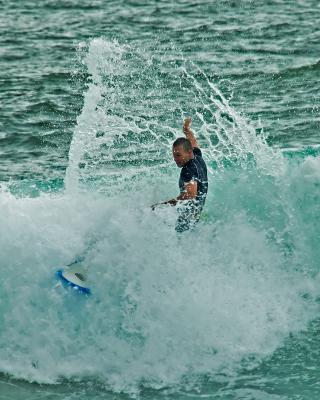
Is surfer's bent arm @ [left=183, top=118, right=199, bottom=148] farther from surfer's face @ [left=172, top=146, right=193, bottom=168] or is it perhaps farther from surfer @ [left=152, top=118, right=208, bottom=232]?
surfer's face @ [left=172, top=146, right=193, bottom=168]

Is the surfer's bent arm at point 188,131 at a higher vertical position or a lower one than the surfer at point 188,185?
higher

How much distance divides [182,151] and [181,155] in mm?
42

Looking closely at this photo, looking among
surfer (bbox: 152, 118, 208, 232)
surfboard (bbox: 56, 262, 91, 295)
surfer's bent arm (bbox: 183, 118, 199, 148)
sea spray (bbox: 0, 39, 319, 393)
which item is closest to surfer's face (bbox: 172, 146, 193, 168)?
surfer (bbox: 152, 118, 208, 232)

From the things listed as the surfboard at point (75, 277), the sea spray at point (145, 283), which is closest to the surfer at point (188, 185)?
the sea spray at point (145, 283)

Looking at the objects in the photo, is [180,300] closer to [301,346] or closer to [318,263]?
[301,346]

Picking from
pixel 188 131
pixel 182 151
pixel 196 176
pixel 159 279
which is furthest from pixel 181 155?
pixel 159 279

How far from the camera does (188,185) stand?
9.06 metres

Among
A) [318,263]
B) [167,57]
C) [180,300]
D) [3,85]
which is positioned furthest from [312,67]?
[180,300]

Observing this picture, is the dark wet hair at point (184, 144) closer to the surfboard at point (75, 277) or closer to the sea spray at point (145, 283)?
the sea spray at point (145, 283)

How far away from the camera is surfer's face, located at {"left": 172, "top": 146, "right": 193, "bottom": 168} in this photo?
912cm

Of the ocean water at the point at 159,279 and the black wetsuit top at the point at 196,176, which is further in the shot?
the black wetsuit top at the point at 196,176

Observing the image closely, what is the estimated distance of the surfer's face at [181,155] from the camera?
9117mm

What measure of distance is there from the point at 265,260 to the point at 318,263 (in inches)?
27.2

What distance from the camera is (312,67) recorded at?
18250 mm
